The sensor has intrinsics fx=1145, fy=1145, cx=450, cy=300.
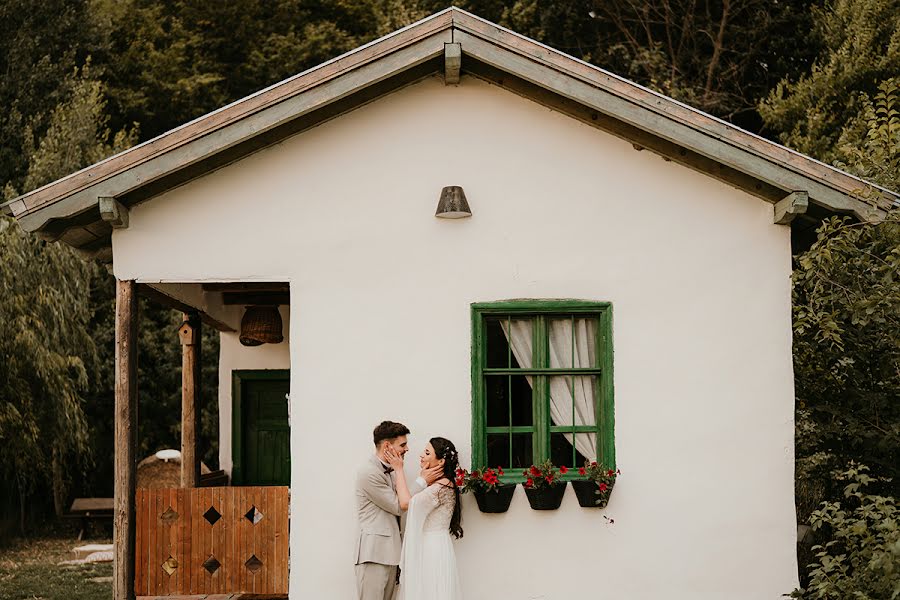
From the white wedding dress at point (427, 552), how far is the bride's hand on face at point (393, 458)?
290 millimetres

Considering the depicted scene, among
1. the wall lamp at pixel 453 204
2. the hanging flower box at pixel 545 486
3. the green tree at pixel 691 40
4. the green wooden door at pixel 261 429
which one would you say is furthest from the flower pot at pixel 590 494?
the green tree at pixel 691 40

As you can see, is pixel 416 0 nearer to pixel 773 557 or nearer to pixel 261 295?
pixel 261 295

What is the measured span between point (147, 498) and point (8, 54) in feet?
54.1

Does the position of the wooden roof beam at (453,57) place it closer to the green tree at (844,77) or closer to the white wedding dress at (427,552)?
the white wedding dress at (427,552)

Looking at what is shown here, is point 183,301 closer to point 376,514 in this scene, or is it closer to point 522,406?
point 376,514

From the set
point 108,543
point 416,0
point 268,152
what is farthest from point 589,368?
point 416,0

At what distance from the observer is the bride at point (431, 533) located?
8.30 m

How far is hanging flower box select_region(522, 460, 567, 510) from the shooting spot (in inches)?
340

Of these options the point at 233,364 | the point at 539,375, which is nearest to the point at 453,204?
the point at 539,375

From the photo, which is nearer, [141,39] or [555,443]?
[555,443]

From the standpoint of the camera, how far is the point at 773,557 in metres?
8.80

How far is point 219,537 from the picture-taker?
900 cm

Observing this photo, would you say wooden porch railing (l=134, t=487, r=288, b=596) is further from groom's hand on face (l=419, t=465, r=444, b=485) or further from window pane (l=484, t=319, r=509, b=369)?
window pane (l=484, t=319, r=509, b=369)

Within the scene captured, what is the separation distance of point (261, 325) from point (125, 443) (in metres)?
3.96
